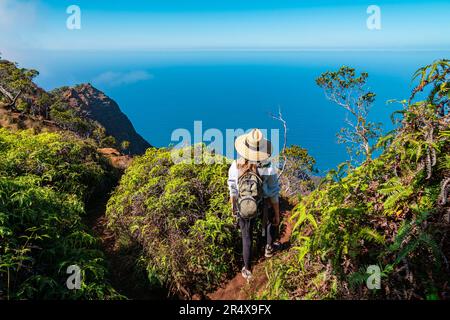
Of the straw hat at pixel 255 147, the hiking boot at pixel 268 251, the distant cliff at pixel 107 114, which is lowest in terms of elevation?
the hiking boot at pixel 268 251

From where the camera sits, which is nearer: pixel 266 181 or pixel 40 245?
pixel 40 245

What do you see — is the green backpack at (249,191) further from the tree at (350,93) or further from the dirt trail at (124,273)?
the tree at (350,93)

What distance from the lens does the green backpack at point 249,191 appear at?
4598mm

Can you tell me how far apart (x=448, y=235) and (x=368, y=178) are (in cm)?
106

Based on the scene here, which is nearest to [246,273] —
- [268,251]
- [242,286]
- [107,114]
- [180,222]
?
[242,286]

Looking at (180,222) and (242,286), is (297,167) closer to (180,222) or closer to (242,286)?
(180,222)

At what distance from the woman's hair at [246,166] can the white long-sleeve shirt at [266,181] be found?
89mm

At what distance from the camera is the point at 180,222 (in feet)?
19.5

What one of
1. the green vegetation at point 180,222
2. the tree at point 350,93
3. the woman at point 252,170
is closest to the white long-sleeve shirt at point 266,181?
the woman at point 252,170

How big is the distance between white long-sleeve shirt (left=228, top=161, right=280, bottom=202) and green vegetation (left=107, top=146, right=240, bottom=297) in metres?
1.14

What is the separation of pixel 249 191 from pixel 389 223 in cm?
179

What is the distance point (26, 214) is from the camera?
15.5ft

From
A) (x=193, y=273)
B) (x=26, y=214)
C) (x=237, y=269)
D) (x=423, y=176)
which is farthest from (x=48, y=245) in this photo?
(x=423, y=176)

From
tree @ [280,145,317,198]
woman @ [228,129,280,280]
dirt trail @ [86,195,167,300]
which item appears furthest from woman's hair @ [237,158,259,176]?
tree @ [280,145,317,198]
